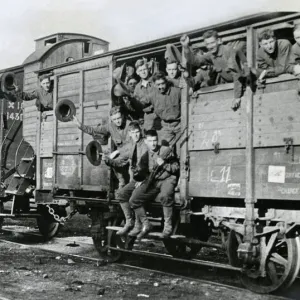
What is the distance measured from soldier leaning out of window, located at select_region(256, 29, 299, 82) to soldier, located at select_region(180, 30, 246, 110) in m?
0.31

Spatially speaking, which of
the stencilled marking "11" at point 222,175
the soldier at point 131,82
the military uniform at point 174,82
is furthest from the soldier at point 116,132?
the stencilled marking "11" at point 222,175

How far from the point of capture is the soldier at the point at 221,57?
7074 millimetres

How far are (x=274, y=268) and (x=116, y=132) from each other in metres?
3.42

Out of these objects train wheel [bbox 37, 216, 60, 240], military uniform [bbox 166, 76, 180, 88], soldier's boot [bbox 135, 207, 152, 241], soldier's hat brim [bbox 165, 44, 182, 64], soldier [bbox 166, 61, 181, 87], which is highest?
soldier's hat brim [bbox 165, 44, 182, 64]

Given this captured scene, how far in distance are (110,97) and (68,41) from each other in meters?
4.54

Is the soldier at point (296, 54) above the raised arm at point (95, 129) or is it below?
above

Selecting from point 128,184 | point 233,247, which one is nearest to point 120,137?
point 128,184

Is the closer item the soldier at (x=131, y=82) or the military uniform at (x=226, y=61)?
the military uniform at (x=226, y=61)

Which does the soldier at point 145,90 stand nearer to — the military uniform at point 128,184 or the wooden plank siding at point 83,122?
the military uniform at point 128,184

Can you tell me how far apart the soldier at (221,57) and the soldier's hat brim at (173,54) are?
0.43m

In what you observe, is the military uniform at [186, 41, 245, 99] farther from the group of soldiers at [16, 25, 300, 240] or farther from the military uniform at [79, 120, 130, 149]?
the military uniform at [79, 120, 130, 149]

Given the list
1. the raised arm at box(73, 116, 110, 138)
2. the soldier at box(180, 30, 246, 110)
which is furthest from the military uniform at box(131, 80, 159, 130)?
the soldier at box(180, 30, 246, 110)

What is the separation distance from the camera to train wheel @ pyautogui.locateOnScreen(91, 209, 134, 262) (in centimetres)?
948

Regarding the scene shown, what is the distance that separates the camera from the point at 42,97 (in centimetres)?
1098
